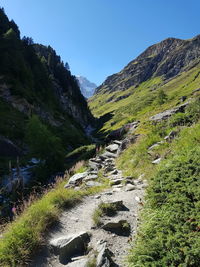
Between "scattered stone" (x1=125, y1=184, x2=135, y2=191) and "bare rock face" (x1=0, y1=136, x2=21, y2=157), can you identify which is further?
"bare rock face" (x1=0, y1=136, x2=21, y2=157)

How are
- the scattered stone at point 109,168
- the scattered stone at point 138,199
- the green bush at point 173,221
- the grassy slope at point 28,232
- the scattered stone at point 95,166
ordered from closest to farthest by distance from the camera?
the green bush at point 173,221, the grassy slope at point 28,232, the scattered stone at point 138,199, the scattered stone at point 109,168, the scattered stone at point 95,166

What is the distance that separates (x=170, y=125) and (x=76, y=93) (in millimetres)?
108374

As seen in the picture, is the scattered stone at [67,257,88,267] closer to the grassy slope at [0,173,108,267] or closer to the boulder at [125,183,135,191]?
the grassy slope at [0,173,108,267]

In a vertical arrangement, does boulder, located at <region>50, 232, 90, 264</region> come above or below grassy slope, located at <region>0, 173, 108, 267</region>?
below

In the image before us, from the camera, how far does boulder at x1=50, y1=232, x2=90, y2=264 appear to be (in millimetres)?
4418

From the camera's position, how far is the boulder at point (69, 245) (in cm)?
442

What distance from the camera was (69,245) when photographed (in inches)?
178

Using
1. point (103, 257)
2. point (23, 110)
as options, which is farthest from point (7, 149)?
point (103, 257)

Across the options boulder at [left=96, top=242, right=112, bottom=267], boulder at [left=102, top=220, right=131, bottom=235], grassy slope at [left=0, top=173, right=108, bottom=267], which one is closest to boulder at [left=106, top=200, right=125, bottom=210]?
boulder at [left=102, top=220, right=131, bottom=235]

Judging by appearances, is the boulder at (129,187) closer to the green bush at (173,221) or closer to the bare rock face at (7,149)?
the green bush at (173,221)

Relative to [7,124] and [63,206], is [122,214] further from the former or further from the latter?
[7,124]

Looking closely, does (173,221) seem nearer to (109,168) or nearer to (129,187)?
(129,187)

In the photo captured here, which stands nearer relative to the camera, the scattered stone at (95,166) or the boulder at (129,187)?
the boulder at (129,187)

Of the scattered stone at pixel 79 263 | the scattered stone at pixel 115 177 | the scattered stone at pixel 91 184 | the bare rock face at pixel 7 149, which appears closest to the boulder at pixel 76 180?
the scattered stone at pixel 91 184
